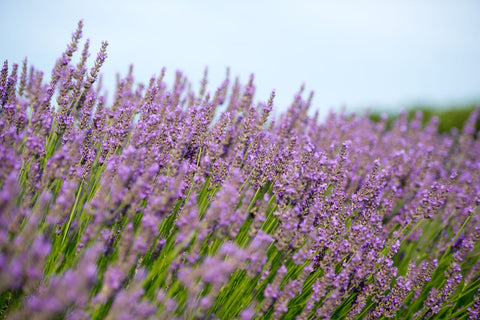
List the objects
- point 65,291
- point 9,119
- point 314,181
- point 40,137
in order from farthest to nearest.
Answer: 1. point 314,181
2. point 9,119
3. point 40,137
4. point 65,291

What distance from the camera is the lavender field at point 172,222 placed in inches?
60.4

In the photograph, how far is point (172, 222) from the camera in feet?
8.03

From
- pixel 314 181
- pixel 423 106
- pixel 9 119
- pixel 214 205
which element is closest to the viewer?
pixel 214 205

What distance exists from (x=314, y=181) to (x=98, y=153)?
159 centimetres

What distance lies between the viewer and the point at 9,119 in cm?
226

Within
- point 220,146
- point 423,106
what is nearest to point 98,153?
point 220,146

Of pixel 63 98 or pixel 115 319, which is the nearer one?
pixel 115 319


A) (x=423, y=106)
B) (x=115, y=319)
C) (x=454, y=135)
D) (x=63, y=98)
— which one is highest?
(x=423, y=106)

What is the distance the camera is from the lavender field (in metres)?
1.54

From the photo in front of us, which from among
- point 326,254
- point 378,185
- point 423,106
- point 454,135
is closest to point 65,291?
point 326,254

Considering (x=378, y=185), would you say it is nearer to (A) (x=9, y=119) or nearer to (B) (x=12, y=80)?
(A) (x=9, y=119)

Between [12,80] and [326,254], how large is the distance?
248 centimetres

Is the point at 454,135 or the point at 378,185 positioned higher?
the point at 454,135

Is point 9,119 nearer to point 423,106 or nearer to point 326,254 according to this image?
point 326,254
